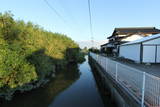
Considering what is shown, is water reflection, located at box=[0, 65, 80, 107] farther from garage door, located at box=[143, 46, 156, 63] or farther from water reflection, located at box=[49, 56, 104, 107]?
garage door, located at box=[143, 46, 156, 63]

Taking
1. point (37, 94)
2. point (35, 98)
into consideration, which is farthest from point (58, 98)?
point (37, 94)

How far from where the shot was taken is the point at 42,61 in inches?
370

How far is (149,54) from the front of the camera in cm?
1095

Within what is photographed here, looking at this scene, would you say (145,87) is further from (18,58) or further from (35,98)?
(35,98)

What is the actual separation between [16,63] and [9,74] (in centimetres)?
70

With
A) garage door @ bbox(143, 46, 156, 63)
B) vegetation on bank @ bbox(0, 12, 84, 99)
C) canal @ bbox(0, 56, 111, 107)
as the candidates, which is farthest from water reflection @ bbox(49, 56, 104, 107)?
garage door @ bbox(143, 46, 156, 63)

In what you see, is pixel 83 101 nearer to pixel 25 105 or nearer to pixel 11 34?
pixel 25 105

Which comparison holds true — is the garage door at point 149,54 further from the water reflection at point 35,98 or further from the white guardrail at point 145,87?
the water reflection at point 35,98

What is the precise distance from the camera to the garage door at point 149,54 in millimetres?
10914

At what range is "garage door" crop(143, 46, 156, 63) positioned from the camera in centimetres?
1091

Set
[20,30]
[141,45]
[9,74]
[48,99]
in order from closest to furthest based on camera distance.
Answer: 1. [9,74]
2. [48,99]
3. [20,30]
4. [141,45]

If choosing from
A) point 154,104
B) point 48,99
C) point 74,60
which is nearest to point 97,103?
point 48,99

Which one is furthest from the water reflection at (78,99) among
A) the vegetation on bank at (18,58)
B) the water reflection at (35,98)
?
the vegetation on bank at (18,58)

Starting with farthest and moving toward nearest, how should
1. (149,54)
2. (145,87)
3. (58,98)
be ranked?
(149,54) < (58,98) < (145,87)
